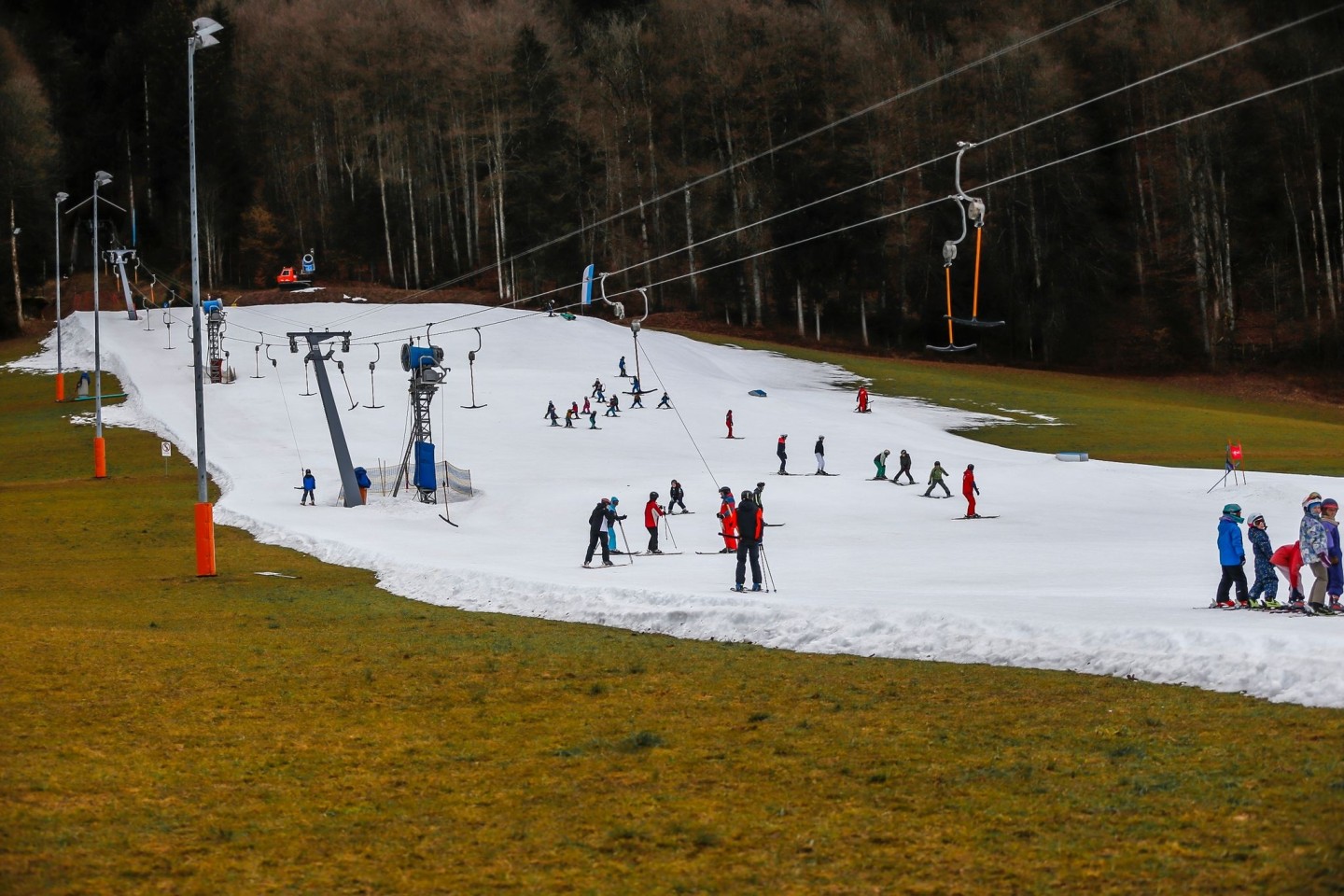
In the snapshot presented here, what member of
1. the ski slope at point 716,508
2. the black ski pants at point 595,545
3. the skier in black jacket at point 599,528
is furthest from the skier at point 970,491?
the black ski pants at point 595,545

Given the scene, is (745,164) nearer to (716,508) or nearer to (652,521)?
(716,508)

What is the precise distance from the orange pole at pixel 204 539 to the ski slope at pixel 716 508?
2135 mm

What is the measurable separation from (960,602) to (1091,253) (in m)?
67.0

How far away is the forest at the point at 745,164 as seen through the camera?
253ft

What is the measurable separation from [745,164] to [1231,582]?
5834 cm

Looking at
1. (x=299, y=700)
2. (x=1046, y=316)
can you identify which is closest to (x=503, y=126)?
(x=1046, y=316)

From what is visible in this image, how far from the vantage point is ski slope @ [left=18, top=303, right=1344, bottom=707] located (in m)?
15.7

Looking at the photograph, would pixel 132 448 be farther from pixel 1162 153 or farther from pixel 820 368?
pixel 1162 153

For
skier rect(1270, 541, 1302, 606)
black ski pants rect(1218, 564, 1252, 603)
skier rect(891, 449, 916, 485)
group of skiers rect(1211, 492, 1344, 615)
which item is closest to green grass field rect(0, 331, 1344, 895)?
group of skiers rect(1211, 492, 1344, 615)

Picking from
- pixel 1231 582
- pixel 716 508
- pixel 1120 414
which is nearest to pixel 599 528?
pixel 716 508

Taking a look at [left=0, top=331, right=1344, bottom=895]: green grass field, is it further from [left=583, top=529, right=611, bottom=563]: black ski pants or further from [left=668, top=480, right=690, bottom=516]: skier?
[left=668, top=480, right=690, bottom=516]: skier

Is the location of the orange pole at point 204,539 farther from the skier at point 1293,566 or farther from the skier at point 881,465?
the skier at point 881,465

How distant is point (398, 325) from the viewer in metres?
75.4

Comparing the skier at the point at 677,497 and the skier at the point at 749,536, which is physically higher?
the skier at the point at 677,497
